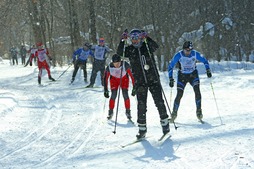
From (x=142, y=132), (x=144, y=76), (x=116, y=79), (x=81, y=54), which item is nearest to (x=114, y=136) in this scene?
(x=142, y=132)

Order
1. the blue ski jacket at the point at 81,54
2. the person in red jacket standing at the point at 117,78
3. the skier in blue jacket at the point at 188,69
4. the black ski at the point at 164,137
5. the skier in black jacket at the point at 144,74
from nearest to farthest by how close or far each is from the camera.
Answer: the black ski at the point at 164,137 < the skier in black jacket at the point at 144,74 < the skier in blue jacket at the point at 188,69 < the person in red jacket standing at the point at 117,78 < the blue ski jacket at the point at 81,54

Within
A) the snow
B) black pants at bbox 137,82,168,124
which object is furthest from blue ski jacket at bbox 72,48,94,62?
black pants at bbox 137,82,168,124

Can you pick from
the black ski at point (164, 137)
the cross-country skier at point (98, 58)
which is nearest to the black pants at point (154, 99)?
the black ski at point (164, 137)

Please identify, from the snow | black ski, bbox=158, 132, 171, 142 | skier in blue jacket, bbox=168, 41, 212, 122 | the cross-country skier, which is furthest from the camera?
the cross-country skier

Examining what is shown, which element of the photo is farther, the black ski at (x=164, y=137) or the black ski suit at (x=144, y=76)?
the black ski suit at (x=144, y=76)

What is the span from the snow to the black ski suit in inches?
25.1

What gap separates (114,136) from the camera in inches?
295

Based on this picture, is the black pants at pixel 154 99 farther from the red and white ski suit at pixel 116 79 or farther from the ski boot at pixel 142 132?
the red and white ski suit at pixel 116 79

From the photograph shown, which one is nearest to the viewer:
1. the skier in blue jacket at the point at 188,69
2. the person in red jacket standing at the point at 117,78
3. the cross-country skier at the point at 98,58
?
the skier in blue jacket at the point at 188,69

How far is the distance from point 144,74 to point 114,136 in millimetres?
1496

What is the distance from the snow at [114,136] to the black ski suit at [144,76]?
64cm

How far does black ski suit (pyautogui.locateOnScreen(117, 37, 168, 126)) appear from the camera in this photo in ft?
22.7

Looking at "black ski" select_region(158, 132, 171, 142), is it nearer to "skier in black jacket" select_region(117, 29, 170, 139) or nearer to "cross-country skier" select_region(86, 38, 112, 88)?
"skier in black jacket" select_region(117, 29, 170, 139)

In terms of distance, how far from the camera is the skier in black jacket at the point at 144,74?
6922 millimetres
